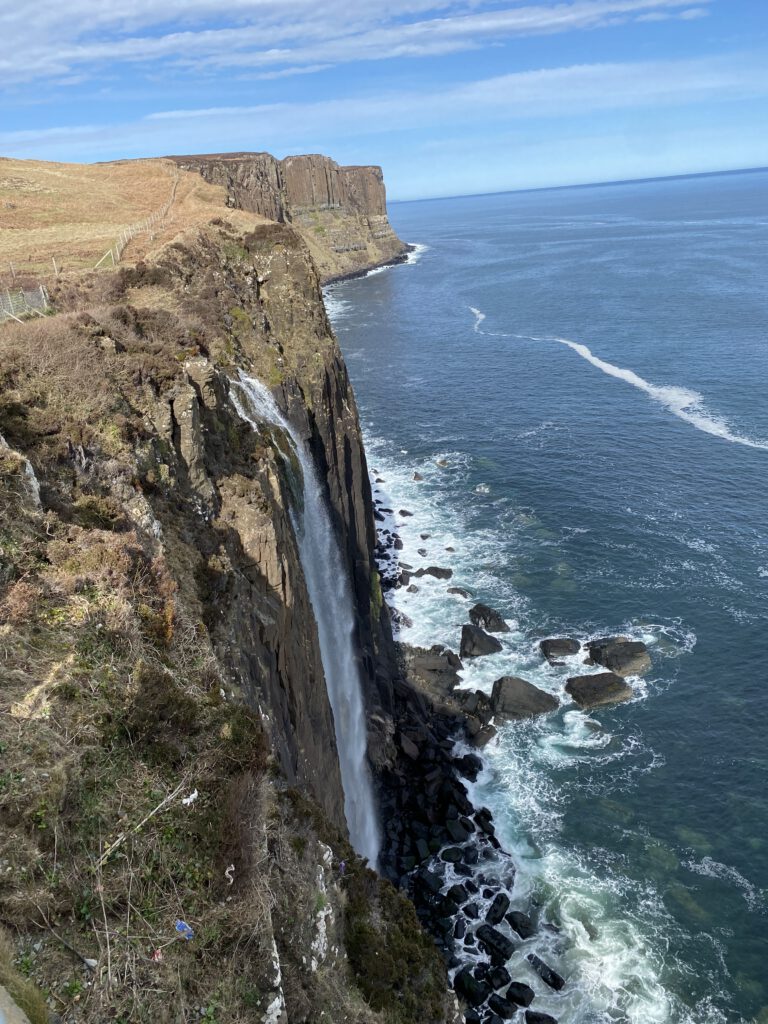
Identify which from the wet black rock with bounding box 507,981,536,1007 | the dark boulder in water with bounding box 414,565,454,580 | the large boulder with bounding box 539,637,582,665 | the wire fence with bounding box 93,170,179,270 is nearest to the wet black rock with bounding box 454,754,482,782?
the large boulder with bounding box 539,637,582,665

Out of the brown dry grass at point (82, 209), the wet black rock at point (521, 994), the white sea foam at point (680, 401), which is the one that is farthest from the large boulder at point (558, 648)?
the white sea foam at point (680, 401)

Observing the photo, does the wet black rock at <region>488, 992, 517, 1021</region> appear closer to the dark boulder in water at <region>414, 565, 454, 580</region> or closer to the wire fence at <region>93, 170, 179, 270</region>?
the dark boulder in water at <region>414, 565, 454, 580</region>

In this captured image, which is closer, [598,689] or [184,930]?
[184,930]

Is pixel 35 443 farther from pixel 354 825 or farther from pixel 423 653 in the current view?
pixel 423 653

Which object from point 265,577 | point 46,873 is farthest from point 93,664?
point 265,577

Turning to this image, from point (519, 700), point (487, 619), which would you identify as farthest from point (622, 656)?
A: point (487, 619)

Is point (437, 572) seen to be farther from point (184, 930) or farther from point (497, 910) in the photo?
point (184, 930)

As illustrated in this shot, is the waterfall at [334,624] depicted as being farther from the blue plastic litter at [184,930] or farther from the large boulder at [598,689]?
Result: the blue plastic litter at [184,930]
